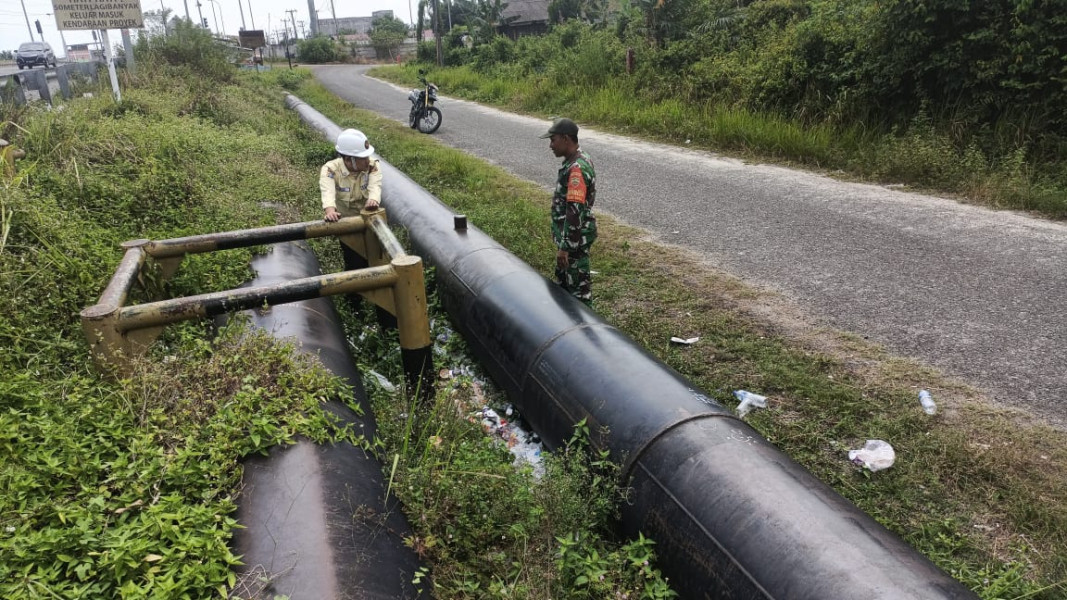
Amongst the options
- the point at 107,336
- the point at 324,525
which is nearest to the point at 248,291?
the point at 107,336

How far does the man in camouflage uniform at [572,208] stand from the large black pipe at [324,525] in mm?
2120

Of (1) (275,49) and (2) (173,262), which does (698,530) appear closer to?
(2) (173,262)

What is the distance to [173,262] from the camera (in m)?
3.36

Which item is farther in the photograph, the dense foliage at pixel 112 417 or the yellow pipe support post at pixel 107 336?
the yellow pipe support post at pixel 107 336

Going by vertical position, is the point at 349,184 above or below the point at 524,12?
below

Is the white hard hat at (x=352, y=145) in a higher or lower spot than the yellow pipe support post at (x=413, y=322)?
higher

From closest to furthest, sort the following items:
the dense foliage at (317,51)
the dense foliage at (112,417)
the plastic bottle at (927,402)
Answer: the dense foliage at (112,417)
the plastic bottle at (927,402)
the dense foliage at (317,51)

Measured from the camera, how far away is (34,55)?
31.9m

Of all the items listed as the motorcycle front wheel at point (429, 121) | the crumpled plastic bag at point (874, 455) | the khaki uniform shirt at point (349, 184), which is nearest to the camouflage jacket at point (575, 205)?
the khaki uniform shirt at point (349, 184)

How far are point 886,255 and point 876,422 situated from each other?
9.23 feet

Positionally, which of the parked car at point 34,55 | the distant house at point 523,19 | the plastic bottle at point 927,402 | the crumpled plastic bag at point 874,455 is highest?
the distant house at point 523,19

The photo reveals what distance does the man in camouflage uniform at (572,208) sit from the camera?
4.02m

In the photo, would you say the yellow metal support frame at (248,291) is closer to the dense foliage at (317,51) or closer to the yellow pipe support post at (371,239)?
the yellow pipe support post at (371,239)

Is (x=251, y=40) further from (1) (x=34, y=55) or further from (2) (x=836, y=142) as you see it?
(2) (x=836, y=142)
